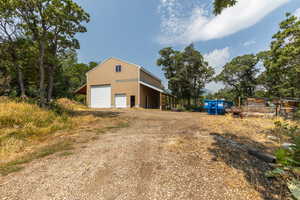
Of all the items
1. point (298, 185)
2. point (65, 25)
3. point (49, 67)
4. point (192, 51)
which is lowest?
point (298, 185)

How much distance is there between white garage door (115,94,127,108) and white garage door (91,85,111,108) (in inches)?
47.0

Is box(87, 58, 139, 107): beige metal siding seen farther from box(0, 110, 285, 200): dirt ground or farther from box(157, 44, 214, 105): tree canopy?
box(0, 110, 285, 200): dirt ground

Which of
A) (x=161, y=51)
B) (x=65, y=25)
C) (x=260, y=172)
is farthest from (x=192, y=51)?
(x=260, y=172)

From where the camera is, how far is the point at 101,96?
17719mm

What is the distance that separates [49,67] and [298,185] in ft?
40.0

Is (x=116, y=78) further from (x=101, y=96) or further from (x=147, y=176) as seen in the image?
(x=147, y=176)

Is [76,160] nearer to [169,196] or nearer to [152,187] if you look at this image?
[152,187]

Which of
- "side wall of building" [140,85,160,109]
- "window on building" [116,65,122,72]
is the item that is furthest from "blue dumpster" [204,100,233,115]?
"window on building" [116,65,122,72]

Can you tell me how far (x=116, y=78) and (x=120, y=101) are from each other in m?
3.22

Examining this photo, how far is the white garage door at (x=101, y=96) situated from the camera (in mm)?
17466

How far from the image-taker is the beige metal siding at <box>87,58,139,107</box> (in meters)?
16.6

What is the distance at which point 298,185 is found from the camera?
1336 millimetres

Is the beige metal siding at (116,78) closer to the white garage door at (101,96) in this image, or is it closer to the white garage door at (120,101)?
the white garage door at (120,101)

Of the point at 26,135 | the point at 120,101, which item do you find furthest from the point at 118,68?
the point at 26,135
